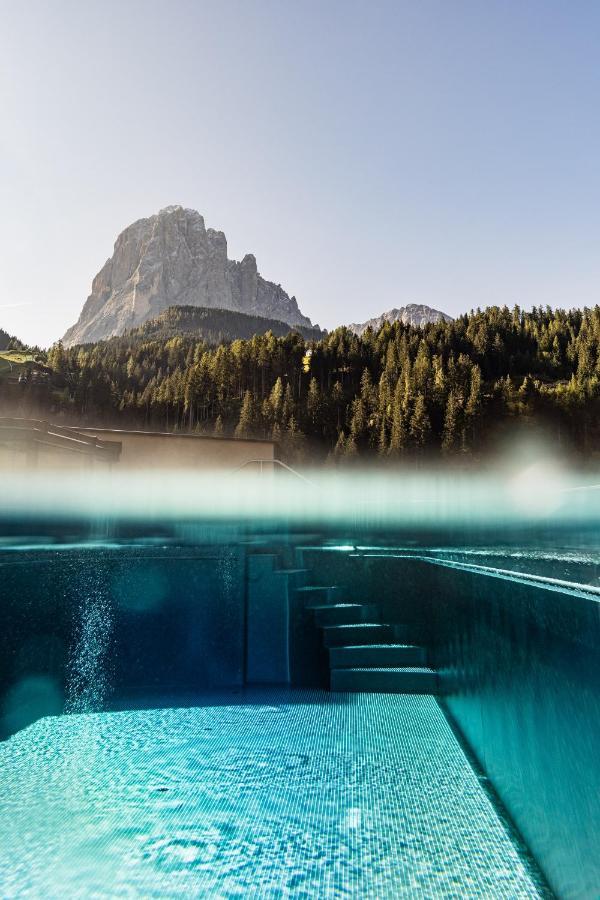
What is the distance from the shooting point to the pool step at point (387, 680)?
5238 mm

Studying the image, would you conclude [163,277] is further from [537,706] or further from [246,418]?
[537,706]

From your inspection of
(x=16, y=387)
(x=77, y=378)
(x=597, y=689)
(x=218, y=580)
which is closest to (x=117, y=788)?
(x=597, y=689)

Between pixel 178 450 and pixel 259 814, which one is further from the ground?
pixel 178 450

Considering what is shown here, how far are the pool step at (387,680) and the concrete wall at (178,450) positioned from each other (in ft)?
24.5

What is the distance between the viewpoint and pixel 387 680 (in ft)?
17.5

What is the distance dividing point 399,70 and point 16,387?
96.4ft

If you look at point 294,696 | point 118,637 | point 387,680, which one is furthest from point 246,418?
point 387,680

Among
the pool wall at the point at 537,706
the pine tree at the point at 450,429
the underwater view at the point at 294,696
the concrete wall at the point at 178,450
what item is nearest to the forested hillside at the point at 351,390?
the pine tree at the point at 450,429

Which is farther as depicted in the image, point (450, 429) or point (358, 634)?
point (450, 429)

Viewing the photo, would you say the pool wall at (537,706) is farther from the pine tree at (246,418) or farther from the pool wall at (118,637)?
the pine tree at (246,418)

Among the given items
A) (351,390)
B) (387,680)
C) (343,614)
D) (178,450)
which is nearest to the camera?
(387,680)

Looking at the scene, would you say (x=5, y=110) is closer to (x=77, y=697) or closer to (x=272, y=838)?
(x=77, y=697)

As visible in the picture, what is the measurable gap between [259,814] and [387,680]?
2.54 m

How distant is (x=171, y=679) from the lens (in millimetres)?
6668
